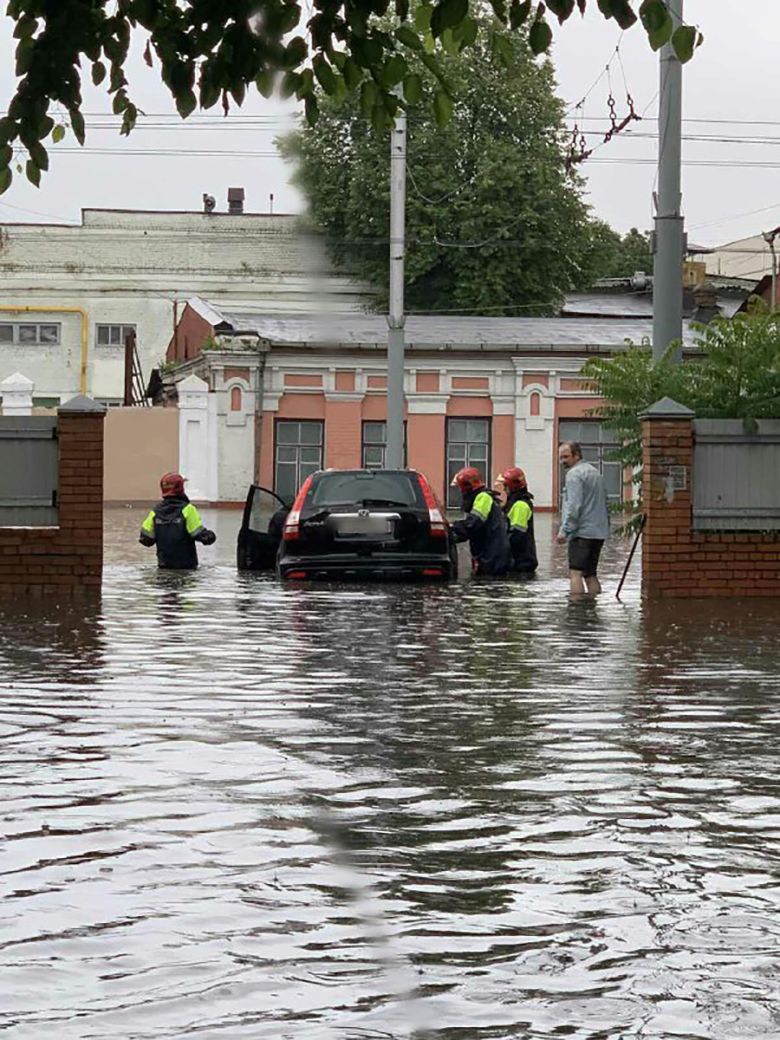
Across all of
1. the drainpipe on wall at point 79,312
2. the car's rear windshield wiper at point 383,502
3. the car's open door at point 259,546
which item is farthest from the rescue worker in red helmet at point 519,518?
the drainpipe on wall at point 79,312

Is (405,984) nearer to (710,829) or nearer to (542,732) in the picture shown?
(710,829)

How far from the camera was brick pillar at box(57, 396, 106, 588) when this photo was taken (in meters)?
18.3

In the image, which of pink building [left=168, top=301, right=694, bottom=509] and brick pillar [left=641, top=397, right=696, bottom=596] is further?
pink building [left=168, top=301, right=694, bottom=509]

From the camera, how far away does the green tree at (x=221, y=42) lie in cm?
650

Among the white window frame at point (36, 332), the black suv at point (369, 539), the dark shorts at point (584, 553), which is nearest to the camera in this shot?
the dark shorts at point (584, 553)

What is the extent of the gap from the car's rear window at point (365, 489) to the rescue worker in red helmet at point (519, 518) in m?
1.21

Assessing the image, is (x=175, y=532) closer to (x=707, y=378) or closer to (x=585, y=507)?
(x=585, y=507)

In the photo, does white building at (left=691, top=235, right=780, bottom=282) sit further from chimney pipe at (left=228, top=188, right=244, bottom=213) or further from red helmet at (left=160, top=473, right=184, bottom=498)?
red helmet at (left=160, top=473, right=184, bottom=498)

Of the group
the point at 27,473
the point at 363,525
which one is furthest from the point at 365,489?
the point at 27,473

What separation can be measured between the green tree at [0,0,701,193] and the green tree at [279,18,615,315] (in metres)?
56.8

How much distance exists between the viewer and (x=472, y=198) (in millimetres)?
64938

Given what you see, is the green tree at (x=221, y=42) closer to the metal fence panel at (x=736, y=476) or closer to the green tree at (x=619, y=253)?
the metal fence panel at (x=736, y=476)

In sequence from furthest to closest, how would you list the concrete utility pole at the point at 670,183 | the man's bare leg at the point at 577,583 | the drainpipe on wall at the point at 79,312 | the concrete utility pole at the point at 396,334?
the drainpipe on wall at the point at 79,312
the concrete utility pole at the point at 396,334
the concrete utility pole at the point at 670,183
the man's bare leg at the point at 577,583

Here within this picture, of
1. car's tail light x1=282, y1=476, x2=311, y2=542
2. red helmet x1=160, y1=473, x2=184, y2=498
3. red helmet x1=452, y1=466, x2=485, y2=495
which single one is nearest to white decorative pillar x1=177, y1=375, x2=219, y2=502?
red helmet x1=452, y1=466, x2=485, y2=495
